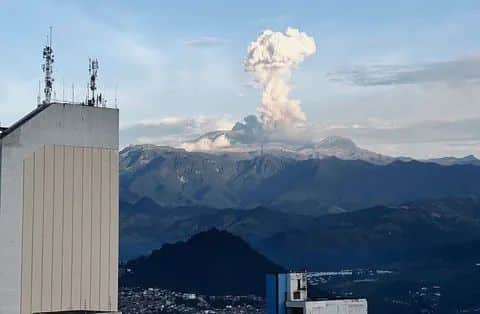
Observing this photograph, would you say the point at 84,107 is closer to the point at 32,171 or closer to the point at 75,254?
the point at 32,171

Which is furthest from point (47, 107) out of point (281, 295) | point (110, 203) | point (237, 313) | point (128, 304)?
point (237, 313)

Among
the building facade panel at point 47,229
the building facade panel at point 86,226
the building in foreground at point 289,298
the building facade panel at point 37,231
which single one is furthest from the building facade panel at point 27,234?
the building in foreground at point 289,298

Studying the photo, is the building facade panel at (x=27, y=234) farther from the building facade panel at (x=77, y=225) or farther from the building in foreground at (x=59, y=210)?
the building facade panel at (x=77, y=225)

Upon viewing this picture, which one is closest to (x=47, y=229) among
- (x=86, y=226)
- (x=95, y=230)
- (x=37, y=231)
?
(x=37, y=231)

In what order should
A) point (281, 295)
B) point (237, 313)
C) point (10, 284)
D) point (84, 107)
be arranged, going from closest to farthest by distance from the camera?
point (10, 284), point (84, 107), point (281, 295), point (237, 313)

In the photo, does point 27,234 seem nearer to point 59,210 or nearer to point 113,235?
point 59,210

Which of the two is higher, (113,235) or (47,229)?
(47,229)

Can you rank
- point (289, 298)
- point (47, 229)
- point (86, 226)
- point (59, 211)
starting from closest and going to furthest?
point (47, 229)
point (59, 211)
point (86, 226)
point (289, 298)
